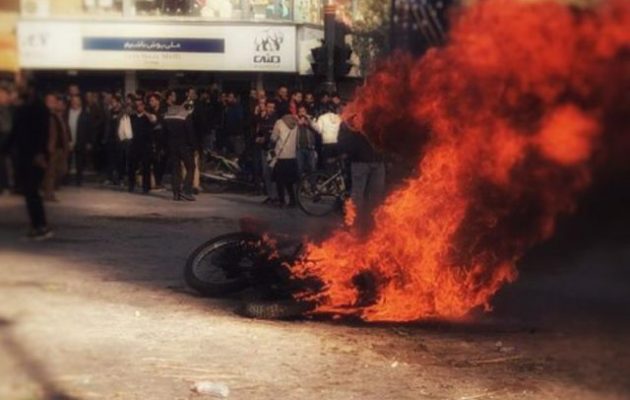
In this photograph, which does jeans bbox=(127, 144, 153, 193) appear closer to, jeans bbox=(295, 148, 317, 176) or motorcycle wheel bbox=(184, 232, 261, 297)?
motorcycle wheel bbox=(184, 232, 261, 297)

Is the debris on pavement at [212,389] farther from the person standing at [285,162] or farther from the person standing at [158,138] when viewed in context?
the person standing at [285,162]

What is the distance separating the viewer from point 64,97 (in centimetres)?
213

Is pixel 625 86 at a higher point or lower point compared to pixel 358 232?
higher

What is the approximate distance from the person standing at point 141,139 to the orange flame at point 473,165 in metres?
2.03

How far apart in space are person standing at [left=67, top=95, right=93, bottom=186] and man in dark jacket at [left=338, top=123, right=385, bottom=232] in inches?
222

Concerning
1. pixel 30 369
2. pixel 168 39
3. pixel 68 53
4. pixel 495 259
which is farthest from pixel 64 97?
pixel 495 259

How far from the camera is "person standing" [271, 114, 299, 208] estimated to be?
38.0 ft

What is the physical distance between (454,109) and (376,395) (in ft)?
8.55

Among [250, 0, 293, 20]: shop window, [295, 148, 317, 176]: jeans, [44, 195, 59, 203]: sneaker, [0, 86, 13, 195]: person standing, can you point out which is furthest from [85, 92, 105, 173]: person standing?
[295, 148, 317, 176]: jeans

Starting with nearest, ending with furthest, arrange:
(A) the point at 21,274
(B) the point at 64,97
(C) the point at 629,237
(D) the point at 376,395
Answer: (B) the point at 64,97 < (A) the point at 21,274 < (D) the point at 376,395 < (C) the point at 629,237

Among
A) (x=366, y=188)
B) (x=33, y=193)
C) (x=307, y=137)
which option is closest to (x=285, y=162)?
(x=307, y=137)

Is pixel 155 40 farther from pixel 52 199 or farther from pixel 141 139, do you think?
pixel 141 139

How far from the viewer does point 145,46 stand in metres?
2.43

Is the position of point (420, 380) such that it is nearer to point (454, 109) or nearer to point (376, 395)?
point (376, 395)
